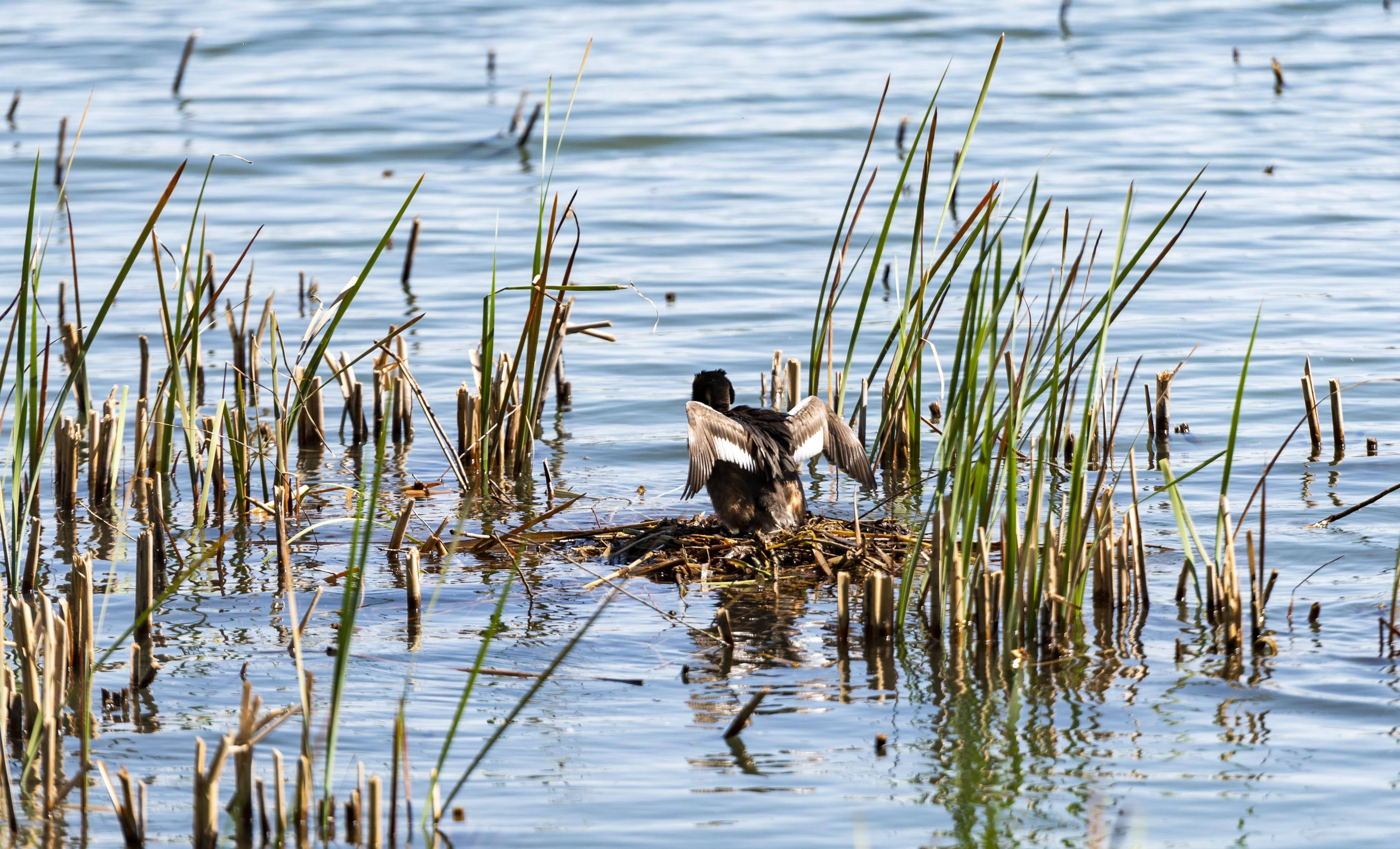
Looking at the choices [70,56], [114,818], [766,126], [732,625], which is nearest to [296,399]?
[732,625]

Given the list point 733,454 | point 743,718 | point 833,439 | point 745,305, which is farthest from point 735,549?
point 745,305

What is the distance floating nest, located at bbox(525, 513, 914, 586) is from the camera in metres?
5.79

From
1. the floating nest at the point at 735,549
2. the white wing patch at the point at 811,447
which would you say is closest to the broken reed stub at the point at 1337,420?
the floating nest at the point at 735,549

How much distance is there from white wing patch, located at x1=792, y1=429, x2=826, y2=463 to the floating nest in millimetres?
282

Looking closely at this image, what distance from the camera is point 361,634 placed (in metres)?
5.12

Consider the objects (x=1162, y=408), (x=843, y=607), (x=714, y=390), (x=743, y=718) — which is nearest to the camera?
(x=743, y=718)

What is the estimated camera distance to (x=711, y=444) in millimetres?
5836

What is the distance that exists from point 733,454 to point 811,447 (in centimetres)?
41

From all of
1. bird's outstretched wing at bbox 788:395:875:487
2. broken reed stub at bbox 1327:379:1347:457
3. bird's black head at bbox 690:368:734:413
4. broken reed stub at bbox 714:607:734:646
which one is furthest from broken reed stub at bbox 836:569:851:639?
broken reed stub at bbox 1327:379:1347:457

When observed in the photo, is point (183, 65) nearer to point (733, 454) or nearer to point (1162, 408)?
point (1162, 408)

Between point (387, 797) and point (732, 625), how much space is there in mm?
1738

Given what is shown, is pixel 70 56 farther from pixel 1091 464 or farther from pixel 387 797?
pixel 387 797

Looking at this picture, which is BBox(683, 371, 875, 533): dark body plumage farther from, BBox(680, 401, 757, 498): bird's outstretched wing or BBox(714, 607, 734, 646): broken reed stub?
BBox(714, 607, 734, 646): broken reed stub

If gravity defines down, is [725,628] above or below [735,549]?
below
